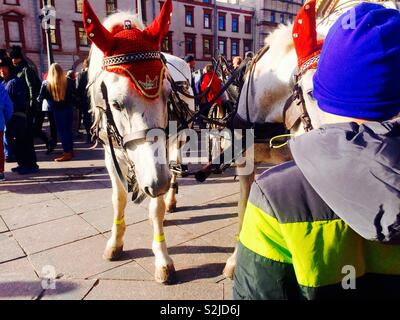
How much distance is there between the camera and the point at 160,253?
9.01ft

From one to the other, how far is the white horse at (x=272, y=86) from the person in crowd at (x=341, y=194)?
1.52m

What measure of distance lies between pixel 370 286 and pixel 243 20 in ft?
151

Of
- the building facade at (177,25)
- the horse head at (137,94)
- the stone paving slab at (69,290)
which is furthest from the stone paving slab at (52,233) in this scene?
the building facade at (177,25)

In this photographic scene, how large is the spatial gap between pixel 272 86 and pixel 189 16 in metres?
38.4

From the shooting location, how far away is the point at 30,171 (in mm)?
6102

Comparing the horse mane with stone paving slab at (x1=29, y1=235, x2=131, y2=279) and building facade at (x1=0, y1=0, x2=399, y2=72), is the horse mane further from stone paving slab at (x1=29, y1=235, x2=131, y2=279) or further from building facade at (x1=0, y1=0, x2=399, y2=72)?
building facade at (x1=0, y1=0, x2=399, y2=72)

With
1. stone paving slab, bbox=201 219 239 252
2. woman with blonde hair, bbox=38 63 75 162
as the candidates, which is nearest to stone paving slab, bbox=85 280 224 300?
stone paving slab, bbox=201 219 239 252

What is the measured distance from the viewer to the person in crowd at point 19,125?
239 inches

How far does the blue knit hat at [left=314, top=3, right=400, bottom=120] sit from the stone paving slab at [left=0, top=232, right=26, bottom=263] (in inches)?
129

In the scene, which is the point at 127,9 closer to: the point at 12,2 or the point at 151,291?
the point at 12,2

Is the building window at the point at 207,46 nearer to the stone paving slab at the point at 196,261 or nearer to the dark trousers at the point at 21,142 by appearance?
the dark trousers at the point at 21,142

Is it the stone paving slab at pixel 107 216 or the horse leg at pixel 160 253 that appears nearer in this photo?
the horse leg at pixel 160 253
